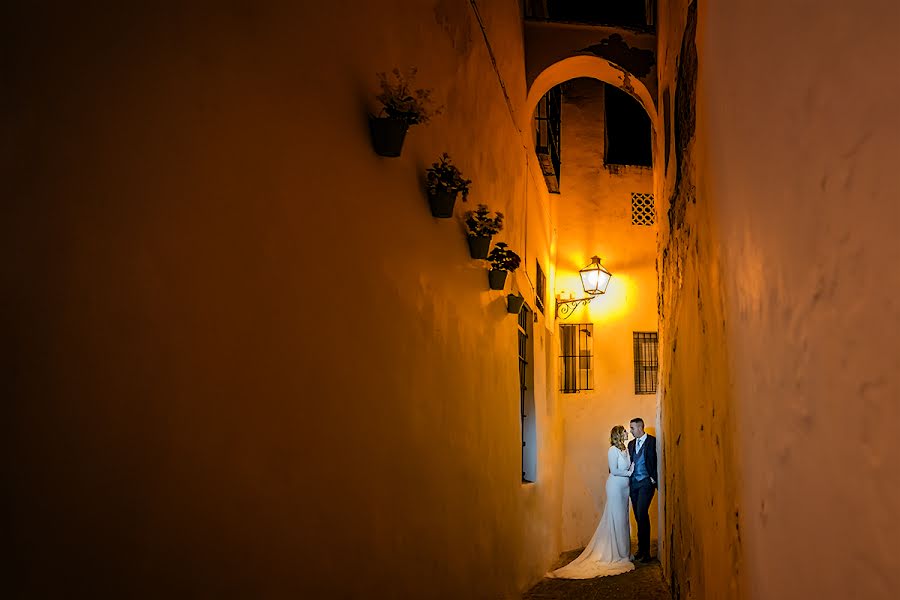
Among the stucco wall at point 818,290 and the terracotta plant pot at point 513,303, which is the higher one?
the terracotta plant pot at point 513,303

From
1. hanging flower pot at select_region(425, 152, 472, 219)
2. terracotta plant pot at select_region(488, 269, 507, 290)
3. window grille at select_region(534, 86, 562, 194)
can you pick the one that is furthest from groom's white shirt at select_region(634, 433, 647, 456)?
hanging flower pot at select_region(425, 152, 472, 219)

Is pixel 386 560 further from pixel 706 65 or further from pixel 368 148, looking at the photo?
pixel 706 65

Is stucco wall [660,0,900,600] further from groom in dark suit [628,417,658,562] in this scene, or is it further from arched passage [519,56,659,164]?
groom in dark suit [628,417,658,562]

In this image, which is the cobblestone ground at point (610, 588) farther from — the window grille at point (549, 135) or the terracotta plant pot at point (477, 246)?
the window grille at point (549, 135)

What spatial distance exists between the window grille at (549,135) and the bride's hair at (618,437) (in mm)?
3313

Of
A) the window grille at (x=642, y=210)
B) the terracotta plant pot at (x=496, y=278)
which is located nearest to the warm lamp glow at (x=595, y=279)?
the window grille at (x=642, y=210)

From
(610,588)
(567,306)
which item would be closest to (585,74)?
(567,306)

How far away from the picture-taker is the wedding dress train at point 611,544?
28.5 ft

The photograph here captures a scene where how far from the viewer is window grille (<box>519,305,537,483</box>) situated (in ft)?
27.2

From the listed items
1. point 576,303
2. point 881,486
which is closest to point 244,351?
point 881,486

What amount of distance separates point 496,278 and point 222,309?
3881 mm

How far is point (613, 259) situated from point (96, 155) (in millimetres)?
10070

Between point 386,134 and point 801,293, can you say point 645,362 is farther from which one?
point 801,293

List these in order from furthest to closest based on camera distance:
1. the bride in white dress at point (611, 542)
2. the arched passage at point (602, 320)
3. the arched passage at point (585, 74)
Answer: the arched passage at point (602, 320) < the arched passage at point (585, 74) < the bride in white dress at point (611, 542)
